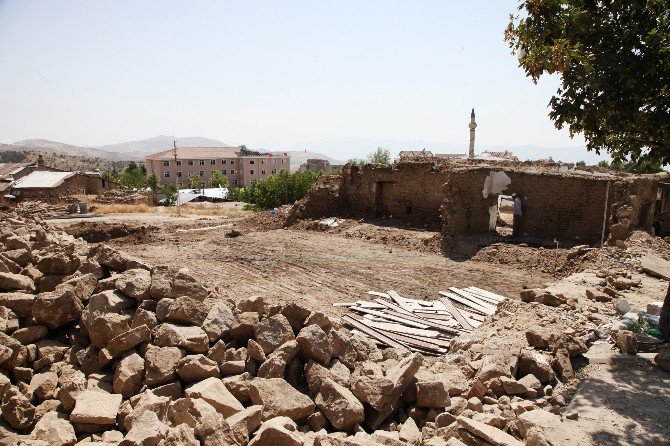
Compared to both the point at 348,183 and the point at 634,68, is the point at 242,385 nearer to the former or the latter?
the point at 634,68

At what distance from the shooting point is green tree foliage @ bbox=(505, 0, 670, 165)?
18.4 ft

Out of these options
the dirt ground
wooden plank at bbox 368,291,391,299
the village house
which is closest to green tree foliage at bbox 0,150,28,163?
the village house

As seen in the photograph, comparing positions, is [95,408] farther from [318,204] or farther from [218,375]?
[318,204]

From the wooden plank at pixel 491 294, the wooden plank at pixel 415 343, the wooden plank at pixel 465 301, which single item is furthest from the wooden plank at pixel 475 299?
the wooden plank at pixel 415 343

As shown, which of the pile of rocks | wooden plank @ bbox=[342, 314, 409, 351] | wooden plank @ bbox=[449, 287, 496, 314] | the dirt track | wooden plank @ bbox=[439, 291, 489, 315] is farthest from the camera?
the dirt track

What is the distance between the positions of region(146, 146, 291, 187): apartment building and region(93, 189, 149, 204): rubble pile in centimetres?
3990

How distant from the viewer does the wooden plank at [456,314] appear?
8.61m

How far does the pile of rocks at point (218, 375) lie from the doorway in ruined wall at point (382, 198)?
13896mm

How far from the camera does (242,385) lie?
15.8ft

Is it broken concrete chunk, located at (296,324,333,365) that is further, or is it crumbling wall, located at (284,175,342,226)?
crumbling wall, located at (284,175,342,226)

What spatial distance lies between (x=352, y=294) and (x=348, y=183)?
11338 mm

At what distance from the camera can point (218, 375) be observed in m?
5.05

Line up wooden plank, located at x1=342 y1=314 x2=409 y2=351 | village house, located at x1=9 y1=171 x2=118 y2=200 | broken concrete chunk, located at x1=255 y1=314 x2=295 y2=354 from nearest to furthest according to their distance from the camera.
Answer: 1. broken concrete chunk, located at x1=255 y1=314 x2=295 y2=354
2. wooden plank, located at x1=342 y1=314 x2=409 y2=351
3. village house, located at x1=9 y1=171 x2=118 y2=200

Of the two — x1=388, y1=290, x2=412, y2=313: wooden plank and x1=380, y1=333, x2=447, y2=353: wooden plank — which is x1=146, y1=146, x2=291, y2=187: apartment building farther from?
x1=380, y1=333, x2=447, y2=353: wooden plank
